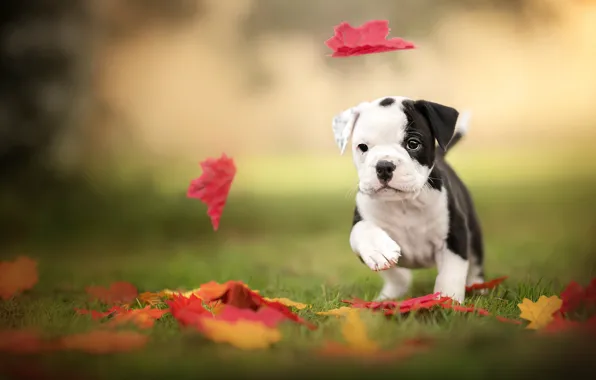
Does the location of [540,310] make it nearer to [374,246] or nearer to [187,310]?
[374,246]

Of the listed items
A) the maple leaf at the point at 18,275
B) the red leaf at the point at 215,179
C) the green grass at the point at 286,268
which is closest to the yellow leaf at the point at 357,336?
the green grass at the point at 286,268

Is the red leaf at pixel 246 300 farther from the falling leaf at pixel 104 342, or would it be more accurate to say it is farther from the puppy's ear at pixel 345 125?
the puppy's ear at pixel 345 125

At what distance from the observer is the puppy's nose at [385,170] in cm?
222

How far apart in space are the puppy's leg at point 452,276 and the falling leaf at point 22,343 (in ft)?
4.40

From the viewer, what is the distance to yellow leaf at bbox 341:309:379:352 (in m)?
1.68

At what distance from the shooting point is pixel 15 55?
5.04m

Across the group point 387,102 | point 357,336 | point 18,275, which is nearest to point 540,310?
point 357,336

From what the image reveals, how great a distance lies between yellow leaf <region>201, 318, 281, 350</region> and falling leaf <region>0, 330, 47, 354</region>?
42 centimetres

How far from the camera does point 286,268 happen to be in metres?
3.84

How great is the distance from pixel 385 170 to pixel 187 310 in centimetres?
76

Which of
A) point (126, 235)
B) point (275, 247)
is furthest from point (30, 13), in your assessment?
point (275, 247)

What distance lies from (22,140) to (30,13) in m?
0.93

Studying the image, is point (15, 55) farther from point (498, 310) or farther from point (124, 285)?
point (498, 310)

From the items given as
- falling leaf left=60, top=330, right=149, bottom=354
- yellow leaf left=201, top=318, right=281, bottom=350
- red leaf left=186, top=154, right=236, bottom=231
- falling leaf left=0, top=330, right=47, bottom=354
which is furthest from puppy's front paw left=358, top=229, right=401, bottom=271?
falling leaf left=0, top=330, right=47, bottom=354
